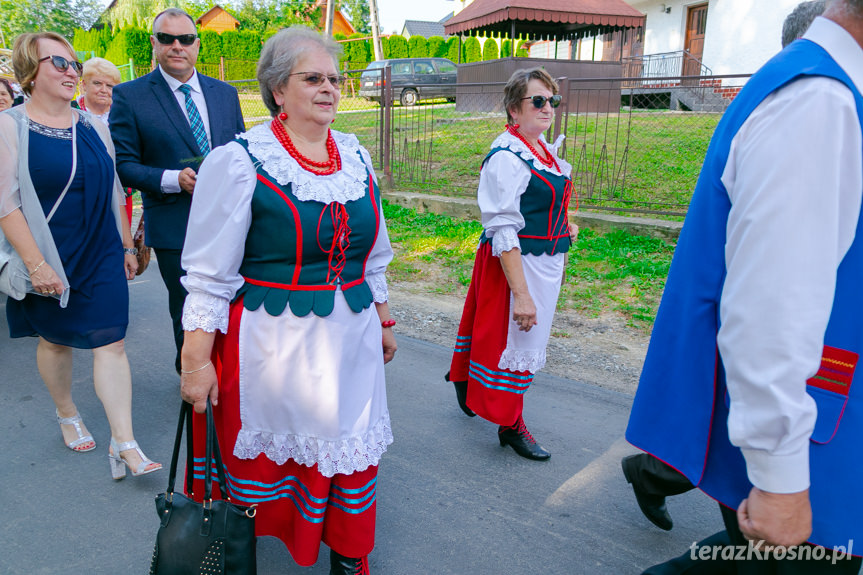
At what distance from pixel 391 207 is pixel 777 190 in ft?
29.4

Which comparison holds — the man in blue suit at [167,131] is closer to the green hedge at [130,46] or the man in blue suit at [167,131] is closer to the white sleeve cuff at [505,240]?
the white sleeve cuff at [505,240]

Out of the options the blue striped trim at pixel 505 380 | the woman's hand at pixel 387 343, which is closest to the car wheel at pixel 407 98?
the blue striped trim at pixel 505 380

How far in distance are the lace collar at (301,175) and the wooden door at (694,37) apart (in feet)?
69.7

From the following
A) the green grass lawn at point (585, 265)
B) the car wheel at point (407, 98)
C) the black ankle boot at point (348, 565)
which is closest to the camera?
the black ankle boot at point (348, 565)

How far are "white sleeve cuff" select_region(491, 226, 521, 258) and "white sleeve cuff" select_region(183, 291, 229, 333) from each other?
4.92 ft

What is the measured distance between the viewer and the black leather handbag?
1957 mm

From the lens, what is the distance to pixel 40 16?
111 feet

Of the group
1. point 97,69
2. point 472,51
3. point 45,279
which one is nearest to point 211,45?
point 472,51

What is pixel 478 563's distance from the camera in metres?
2.68

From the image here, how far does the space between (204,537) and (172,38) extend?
8.68 ft

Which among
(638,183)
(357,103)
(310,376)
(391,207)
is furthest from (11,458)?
(357,103)

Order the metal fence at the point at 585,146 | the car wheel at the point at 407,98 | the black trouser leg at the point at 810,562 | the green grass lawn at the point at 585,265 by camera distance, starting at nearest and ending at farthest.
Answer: the black trouser leg at the point at 810,562
the green grass lawn at the point at 585,265
the metal fence at the point at 585,146
the car wheel at the point at 407,98

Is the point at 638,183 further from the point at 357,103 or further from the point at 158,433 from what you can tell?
the point at 158,433

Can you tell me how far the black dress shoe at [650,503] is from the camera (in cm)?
269
